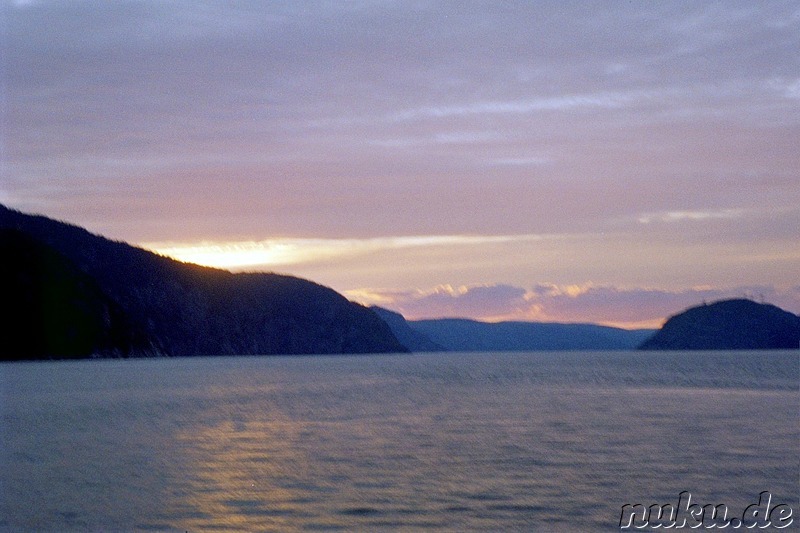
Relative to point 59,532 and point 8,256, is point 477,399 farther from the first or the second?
point 8,256

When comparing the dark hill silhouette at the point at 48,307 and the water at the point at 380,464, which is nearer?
the water at the point at 380,464

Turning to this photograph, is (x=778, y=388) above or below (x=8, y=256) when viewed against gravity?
below

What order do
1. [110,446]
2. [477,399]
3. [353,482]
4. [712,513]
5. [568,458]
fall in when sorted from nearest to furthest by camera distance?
[712,513]
[353,482]
[568,458]
[110,446]
[477,399]

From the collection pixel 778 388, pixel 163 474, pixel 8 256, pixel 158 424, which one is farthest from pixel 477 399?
pixel 8 256

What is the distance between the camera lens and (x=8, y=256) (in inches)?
6447

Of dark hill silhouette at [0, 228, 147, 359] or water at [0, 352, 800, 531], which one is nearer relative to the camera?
water at [0, 352, 800, 531]

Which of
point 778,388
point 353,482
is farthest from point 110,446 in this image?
point 778,388

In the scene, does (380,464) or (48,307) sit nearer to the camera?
(380,464)

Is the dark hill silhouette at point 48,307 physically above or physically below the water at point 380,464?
above

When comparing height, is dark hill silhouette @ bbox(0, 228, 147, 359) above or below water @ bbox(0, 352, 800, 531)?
above

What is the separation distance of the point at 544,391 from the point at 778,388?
84.6 ft

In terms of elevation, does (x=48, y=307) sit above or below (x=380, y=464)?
above

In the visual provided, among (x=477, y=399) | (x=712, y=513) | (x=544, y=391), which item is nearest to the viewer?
(x=712, y=513)

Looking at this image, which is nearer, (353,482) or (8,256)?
(353,482)
